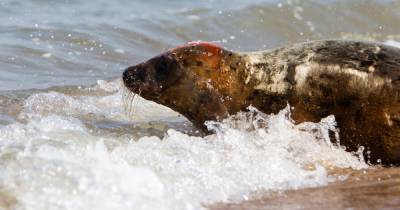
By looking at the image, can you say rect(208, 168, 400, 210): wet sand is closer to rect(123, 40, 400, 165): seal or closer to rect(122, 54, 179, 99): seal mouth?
rect(123, 40, 400, 165): seal

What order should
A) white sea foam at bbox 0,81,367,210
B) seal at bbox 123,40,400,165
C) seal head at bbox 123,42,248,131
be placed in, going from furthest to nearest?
seal head at bbox 123,42,248,131 < seal at bbox 123,40,400,165 < white sea foam at bbox 0,81,367,210

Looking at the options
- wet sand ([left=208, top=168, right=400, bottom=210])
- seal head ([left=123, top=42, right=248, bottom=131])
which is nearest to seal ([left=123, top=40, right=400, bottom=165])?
seal head ([left=123, top=42, right=248, bottom=131])

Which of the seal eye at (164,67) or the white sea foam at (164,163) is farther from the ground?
the seal eye at (164,67)

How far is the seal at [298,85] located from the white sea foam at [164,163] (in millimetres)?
102

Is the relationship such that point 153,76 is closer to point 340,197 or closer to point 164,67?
A: point 164,67

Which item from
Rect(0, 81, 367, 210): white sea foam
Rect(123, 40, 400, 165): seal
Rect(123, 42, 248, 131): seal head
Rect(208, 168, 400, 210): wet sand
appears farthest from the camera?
Rect(123, 42, 248, 131): seal head

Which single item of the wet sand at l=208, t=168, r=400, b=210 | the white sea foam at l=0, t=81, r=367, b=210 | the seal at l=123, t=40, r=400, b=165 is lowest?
the wet sand at l=208, t=168, r=400, b=210

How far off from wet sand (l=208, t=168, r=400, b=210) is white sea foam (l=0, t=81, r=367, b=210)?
9 centimetres

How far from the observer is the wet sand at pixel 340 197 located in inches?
161

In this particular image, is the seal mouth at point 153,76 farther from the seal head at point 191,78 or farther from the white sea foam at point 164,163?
the white sea foam at point 164,163

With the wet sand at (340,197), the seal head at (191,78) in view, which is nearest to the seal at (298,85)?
the seal head at (191,78)

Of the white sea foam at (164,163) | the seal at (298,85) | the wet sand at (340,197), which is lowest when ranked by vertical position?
the wet sand at (340,197)

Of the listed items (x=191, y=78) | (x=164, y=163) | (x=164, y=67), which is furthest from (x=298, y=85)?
(x=164, y=163)

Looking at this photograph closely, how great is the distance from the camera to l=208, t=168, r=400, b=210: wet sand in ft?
13.4
